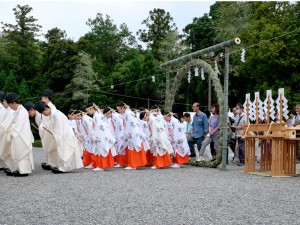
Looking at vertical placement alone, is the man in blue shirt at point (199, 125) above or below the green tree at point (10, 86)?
below

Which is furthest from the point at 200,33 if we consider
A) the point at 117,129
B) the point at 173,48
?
the point at 117,129

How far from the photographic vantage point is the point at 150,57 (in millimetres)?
43406

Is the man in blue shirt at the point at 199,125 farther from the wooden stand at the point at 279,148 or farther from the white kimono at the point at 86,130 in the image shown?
the white kimono at the point at 86,130

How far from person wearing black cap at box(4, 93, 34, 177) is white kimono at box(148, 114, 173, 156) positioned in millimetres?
3419

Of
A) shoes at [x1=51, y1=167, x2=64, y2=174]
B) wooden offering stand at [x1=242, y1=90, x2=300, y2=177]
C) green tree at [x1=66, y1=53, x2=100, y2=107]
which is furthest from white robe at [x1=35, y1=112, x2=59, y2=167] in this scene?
green tree at [x1=66, y1=53, x2=100, y2=107]

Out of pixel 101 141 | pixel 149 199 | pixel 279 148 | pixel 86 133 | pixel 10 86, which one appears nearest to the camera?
pixel 149 199

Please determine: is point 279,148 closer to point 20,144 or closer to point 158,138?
point 158,138

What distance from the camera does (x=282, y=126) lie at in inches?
405

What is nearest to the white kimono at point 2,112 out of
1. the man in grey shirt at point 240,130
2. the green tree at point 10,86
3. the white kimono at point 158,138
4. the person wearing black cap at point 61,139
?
the person wearing black cap at point 61,139

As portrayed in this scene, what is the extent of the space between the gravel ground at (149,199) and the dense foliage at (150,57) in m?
23.5

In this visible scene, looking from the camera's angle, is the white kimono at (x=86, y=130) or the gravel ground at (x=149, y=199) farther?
the white kimono at (x=86, y=130)

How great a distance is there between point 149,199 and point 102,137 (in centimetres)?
504

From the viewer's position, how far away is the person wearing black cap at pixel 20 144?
10602mm

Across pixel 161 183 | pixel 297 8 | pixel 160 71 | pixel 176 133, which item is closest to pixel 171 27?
pixel 160 71
